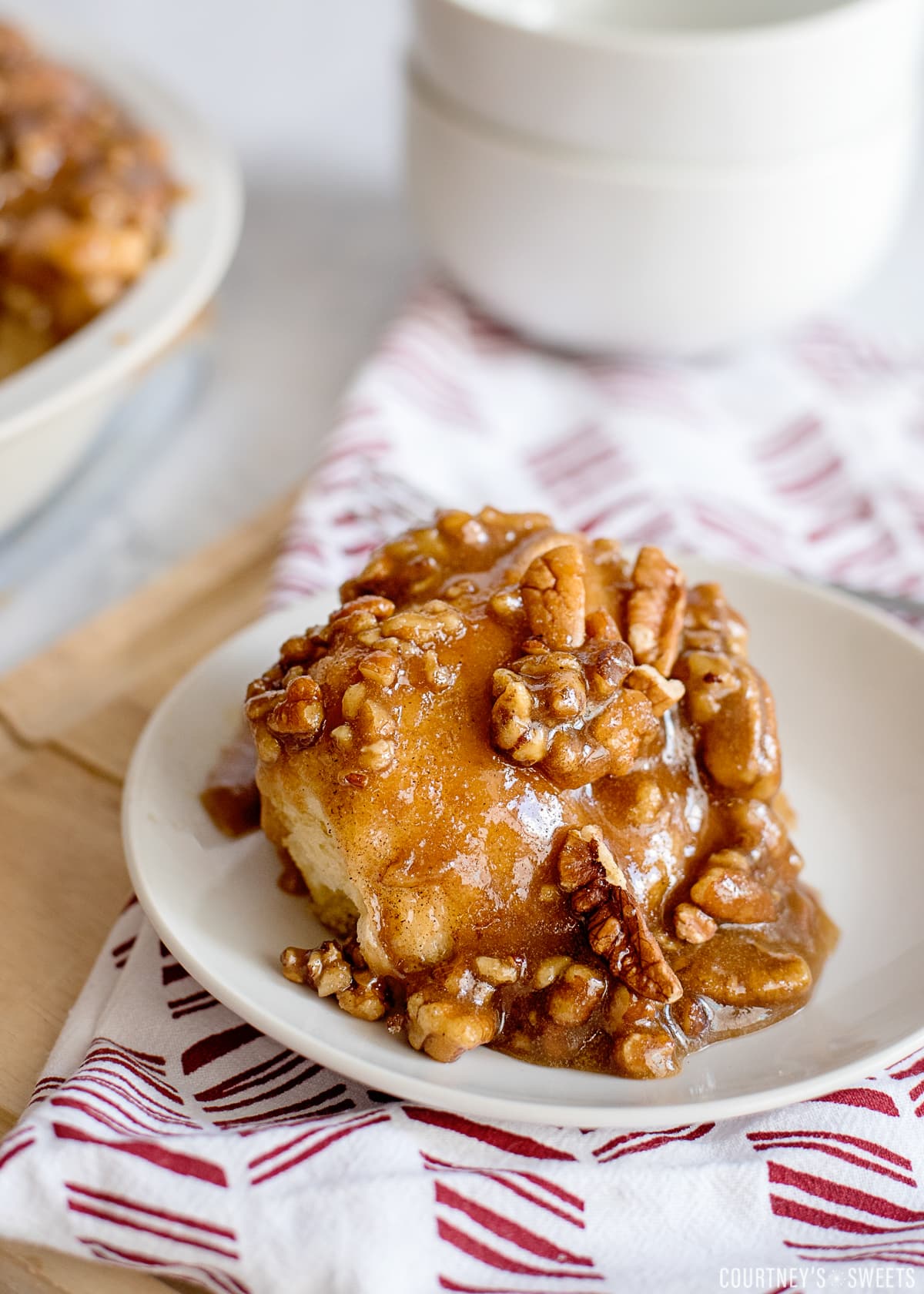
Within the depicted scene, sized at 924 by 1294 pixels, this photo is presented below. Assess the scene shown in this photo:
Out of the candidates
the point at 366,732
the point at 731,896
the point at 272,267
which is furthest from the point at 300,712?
the point at 272,267

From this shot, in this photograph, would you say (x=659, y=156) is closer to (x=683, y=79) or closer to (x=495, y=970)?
(x=683, y=79)

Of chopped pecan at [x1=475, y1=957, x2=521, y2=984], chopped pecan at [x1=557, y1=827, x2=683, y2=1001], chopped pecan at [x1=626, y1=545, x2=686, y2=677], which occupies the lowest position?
chopped pecan at [x1=475, y1=957, x2=521, y2=984]

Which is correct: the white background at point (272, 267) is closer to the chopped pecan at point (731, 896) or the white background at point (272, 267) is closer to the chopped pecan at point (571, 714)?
the chopped pecan at point (571, 714)

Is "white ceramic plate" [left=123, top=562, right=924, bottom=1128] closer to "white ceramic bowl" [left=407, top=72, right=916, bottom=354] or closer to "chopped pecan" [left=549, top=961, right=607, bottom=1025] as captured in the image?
"chopped pecan" [left=549, top=961, right=607, bottom=1025]

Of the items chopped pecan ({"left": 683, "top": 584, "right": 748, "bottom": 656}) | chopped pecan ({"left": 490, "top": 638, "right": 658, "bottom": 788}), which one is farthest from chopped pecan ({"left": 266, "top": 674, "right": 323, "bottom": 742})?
chopped pecan ({"left": 683, "top": 584, "right": 748, "bottom": 656})

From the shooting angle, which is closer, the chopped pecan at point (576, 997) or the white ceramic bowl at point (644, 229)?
the chopped pecan at point (576, 997)

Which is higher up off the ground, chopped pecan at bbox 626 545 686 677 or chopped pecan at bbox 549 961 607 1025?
chopped pecan at bbox 626 545 686 677

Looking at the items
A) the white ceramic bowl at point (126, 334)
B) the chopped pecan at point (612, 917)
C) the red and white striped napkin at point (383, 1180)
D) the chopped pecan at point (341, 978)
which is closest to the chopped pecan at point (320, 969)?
the chopped pecan at point (341, 978)

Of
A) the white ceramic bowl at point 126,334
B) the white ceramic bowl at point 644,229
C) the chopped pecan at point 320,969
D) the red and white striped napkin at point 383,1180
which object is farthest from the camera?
the white ceramic bowl at point 644,229
